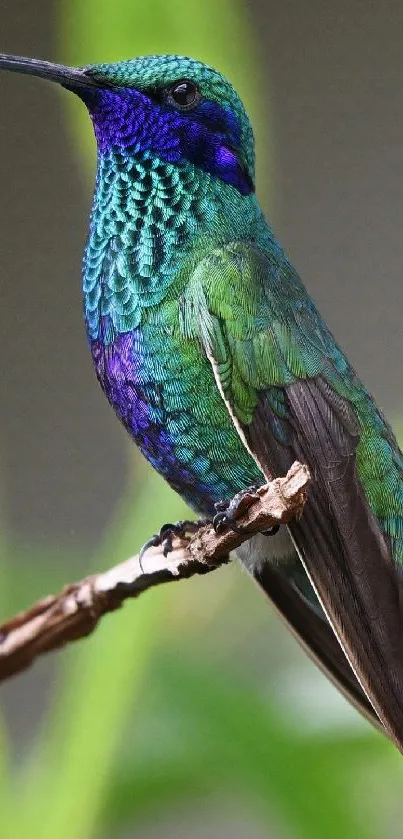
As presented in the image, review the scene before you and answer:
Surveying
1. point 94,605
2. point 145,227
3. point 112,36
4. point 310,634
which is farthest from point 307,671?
point 112,36

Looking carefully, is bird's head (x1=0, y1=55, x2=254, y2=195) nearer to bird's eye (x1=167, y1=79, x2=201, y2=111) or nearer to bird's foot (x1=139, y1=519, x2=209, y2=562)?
bird's eye (x1=167, y1=79, x2=201, y2=111)

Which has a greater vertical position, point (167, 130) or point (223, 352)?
point (167, 130)

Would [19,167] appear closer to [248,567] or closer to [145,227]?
[145,227]

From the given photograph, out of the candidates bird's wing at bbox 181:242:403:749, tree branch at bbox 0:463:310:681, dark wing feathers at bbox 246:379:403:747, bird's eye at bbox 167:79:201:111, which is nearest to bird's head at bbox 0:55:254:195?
bird's eye at bbox 167:79:201:111

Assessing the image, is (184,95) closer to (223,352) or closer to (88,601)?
(223,352)

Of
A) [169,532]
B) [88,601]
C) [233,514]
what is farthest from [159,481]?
[233,514]

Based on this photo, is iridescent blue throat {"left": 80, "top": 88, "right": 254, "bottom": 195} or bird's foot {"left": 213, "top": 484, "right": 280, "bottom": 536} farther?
iridescent blue throat {"left": 80, "top": 88, "right": 254, "bottom": 195}

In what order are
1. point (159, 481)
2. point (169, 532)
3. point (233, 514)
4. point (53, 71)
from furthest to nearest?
point (159, 481), point (169, 532), point (53, 71), point (233, 514)
